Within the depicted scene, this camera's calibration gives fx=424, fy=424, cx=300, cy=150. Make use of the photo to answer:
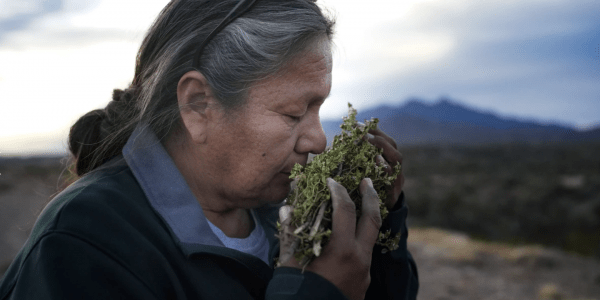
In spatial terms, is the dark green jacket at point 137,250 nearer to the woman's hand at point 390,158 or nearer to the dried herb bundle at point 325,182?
the dried herb bundle at point 325,182

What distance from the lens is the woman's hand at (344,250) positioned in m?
1.44

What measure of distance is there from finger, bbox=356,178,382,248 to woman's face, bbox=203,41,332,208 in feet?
0.96

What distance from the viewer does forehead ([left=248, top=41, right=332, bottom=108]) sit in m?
1.71

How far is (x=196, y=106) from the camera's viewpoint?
1.76 meters

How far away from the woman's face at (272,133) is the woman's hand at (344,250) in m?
0.24

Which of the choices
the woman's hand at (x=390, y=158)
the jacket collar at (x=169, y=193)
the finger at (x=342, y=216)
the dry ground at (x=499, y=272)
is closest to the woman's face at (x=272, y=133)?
the jacket collar at (x=169, y=193)

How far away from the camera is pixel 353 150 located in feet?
6.73

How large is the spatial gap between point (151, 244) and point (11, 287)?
0.45 metres

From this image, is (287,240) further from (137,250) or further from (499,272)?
(499,272)

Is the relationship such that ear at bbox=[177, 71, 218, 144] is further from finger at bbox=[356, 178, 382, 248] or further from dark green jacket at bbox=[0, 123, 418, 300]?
finger at bbox=[356, 178, 382, 248]

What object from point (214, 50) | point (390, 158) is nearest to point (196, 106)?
point (214, 50)

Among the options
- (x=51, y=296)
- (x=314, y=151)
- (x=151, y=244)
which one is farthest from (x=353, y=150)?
(x=51, y=296)

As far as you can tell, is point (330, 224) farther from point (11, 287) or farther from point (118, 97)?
point (118, 97)

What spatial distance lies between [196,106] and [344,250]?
0.84 metres
